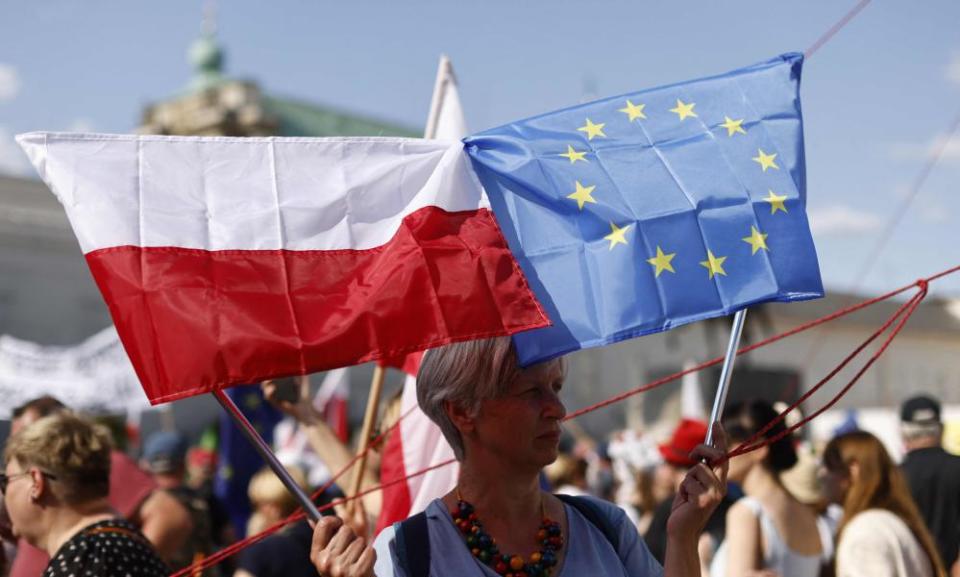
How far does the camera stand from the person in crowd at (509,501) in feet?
7.91

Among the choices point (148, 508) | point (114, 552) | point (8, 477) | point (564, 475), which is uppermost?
point (8, 477)

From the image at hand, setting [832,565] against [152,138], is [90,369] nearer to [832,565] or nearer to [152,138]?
[832,565]

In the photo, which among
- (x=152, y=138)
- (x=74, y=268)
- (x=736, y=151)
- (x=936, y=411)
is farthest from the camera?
(x=74, y=268)

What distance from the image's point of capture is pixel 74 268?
1174 inches

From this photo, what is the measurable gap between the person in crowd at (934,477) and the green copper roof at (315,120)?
55219mm

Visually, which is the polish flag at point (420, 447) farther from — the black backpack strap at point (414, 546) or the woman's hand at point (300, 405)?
the black backpack strap at point (414, 546)

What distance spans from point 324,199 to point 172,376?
532 mm

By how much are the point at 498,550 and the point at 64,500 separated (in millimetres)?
1421

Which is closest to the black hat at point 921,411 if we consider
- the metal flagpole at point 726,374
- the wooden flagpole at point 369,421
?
the wooden flagpole at point 369,421

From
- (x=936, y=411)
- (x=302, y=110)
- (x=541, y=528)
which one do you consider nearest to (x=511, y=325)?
(x=541, y=528)

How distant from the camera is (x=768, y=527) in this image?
13.9 feet

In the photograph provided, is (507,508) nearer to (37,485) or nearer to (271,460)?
(271,460)

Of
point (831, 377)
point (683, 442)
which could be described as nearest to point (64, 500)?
point (831, 377)

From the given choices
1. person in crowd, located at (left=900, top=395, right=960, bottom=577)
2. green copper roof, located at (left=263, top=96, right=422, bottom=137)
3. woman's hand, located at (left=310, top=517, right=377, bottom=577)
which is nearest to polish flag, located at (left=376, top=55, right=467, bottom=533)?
woman's hand, located at (left=310, top=517, right=377, bottom=577)
